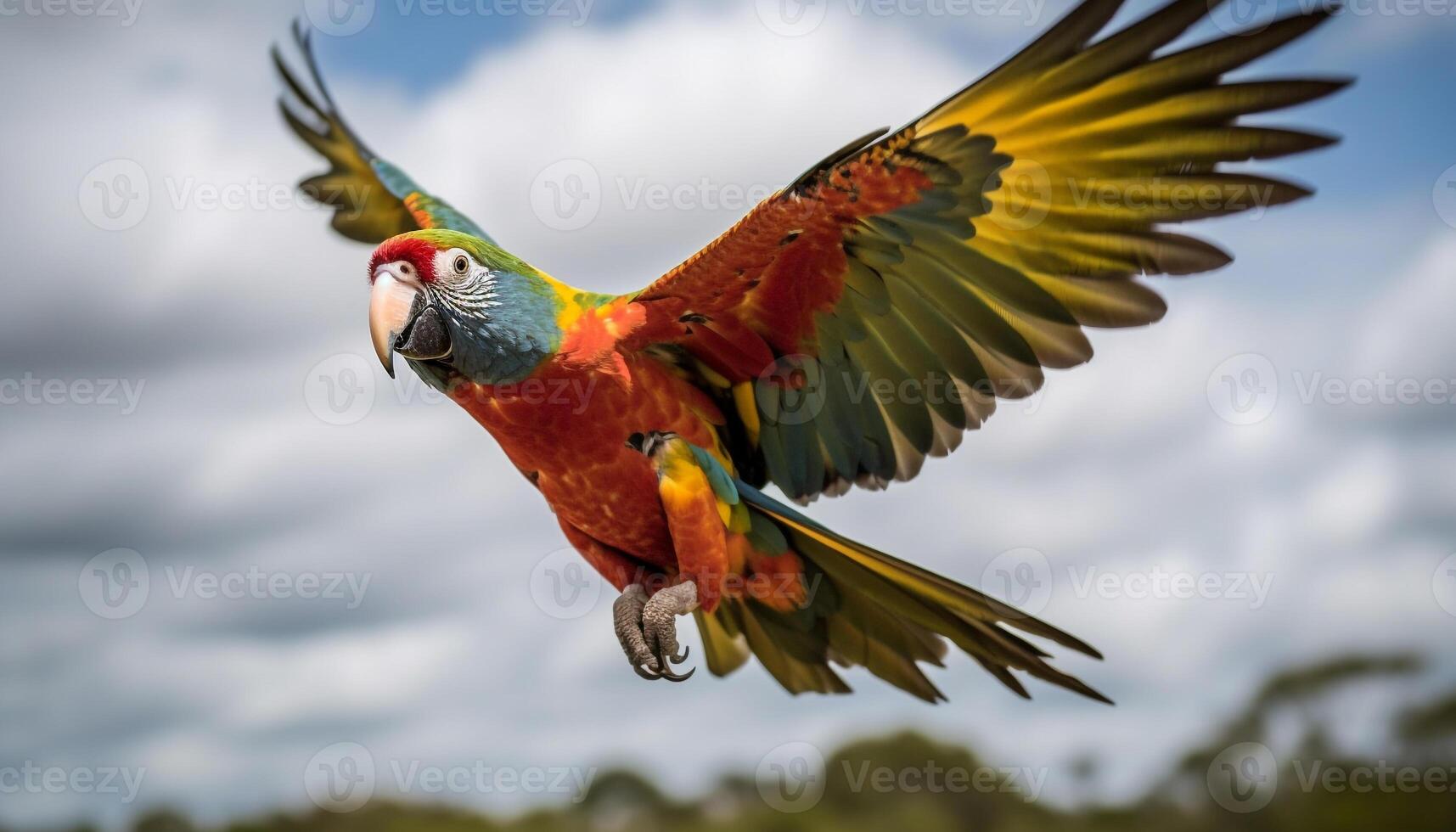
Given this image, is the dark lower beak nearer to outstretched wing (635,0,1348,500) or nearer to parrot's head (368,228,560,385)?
parrot's head (368,228,560,385)

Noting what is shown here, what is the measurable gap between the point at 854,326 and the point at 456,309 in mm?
1453

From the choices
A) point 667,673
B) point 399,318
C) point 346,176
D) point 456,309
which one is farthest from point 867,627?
point 346,176

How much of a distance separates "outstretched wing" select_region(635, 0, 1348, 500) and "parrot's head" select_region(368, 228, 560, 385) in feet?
1.54

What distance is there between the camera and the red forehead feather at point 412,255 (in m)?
3.69

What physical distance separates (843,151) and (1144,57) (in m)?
0.92

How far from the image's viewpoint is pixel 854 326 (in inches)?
161

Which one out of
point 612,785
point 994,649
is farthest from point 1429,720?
point 994,649

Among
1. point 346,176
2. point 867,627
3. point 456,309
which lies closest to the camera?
point 456,309

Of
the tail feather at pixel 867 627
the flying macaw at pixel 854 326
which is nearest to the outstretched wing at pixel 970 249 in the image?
the flying macaw at pixel 854 326

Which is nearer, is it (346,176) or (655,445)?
(655,445)

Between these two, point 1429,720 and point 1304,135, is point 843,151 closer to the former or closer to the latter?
point 1304,135

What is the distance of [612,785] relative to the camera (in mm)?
18594

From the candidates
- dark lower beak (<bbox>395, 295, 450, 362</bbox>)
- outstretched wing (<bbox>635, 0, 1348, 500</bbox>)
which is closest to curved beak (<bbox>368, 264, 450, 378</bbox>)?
dark lower beak (<bbox>395, 295, 450, 362</bbox>)

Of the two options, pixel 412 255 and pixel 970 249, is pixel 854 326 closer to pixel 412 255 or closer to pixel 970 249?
pixel 970 249
